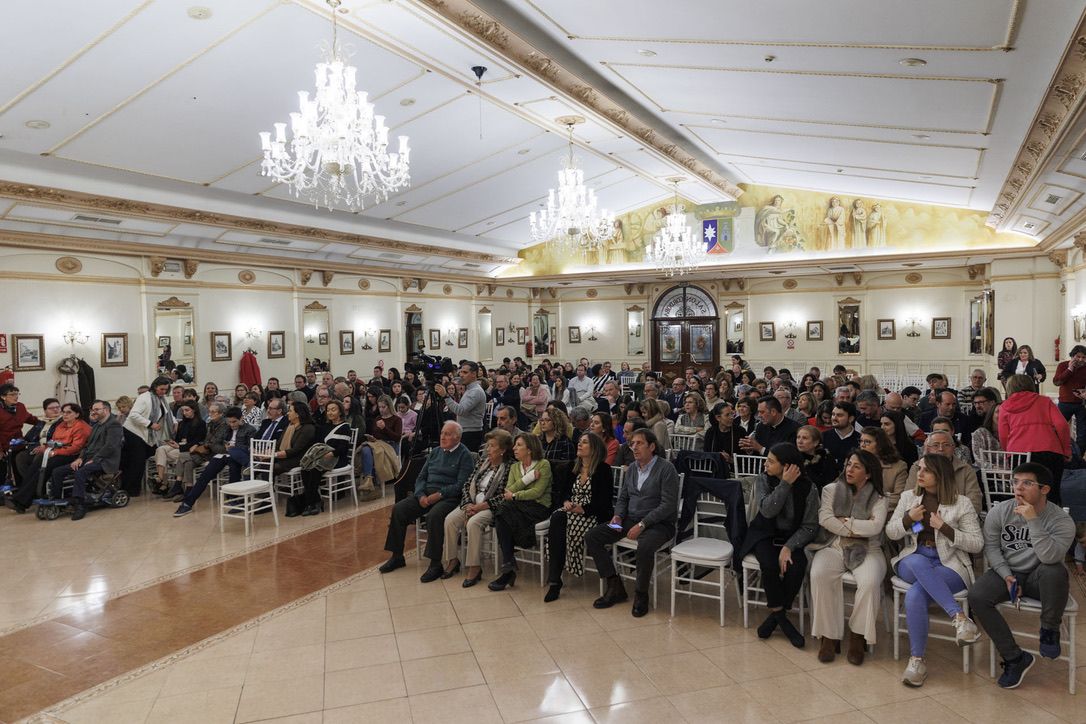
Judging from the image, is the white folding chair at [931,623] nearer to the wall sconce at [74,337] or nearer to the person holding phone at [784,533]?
the person holding phone at [784,533]

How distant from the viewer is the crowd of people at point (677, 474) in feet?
13.4

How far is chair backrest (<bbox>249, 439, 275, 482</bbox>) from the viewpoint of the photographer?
7648 mm

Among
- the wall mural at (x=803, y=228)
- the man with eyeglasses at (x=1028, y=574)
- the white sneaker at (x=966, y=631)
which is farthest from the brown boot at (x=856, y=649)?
the wall mural at (x=803, y=228)

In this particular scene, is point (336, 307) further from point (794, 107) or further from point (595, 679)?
point (595, 679)

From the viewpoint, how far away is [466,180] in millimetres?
12211

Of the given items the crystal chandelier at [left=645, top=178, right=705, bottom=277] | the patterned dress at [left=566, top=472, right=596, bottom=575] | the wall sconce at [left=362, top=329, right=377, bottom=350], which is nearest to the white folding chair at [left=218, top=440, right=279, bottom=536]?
the patterned dress at [left=566, top=472, right=596, bottom=575]

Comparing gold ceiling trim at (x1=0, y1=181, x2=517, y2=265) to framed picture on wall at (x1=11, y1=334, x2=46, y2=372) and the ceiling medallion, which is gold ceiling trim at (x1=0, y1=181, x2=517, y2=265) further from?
framed picture on wall at (x1=11, y1=334, x2=46, y2=372)

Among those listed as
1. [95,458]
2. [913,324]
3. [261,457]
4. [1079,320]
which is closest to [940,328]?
[913,324]

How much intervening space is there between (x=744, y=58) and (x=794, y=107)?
1.87 meters

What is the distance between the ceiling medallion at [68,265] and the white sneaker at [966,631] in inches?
475

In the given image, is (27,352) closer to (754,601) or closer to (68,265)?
(68,265)

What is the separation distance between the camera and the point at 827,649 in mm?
4273

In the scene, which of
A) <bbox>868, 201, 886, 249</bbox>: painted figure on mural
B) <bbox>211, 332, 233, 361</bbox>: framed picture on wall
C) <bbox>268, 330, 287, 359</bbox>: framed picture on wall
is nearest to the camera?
<bbox>211, 332, 233, 361</bbox>: framed picture on wall

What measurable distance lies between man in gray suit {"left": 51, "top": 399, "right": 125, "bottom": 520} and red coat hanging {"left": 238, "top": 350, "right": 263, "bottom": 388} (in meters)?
4.85
